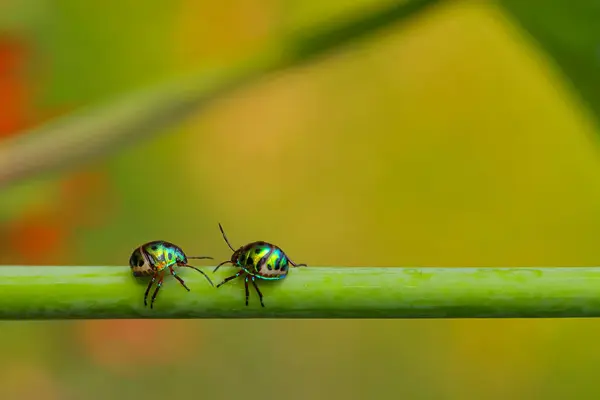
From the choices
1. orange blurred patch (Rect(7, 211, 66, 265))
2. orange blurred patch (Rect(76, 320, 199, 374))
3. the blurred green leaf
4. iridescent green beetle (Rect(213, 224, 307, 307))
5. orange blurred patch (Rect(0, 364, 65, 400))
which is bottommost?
iridescent green beetle (Rect(213, 224, 307, 307))

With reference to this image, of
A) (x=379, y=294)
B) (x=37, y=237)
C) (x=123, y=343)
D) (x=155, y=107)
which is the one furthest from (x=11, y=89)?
(x=379, y=294)

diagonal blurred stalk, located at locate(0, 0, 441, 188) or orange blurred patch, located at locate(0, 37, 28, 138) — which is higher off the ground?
orange blurred patch, located at locate(0, 37, 28, 138)

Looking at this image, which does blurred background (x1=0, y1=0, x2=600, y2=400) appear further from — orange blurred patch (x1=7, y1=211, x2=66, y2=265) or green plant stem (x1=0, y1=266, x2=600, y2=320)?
green plant stem (x1=0, y1=266, x2=600, y2=320)

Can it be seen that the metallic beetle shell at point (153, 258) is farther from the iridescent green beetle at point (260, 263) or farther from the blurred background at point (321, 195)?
the blurred background at point (321, 195)

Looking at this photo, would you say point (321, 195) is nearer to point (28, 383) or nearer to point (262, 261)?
point (28, 383)

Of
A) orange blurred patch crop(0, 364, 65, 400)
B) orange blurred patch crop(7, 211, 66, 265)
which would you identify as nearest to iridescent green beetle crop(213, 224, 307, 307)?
orange blurred patch crop(7, 211, 66, 265)

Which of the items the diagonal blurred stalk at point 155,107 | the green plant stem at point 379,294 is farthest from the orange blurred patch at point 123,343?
the green plant stem at point 379,294

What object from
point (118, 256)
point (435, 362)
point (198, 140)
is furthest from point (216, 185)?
point (435, 362)

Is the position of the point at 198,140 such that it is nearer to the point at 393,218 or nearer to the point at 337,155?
the point at 337,155
